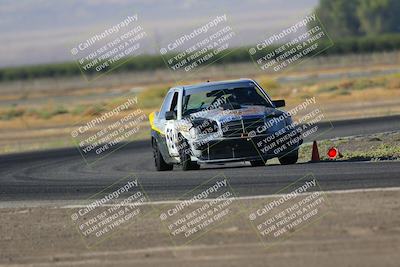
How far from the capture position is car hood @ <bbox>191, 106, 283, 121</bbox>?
17078mm

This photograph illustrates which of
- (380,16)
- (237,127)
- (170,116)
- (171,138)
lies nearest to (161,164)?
(171,138)

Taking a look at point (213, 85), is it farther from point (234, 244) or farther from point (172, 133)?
point (234, 244)

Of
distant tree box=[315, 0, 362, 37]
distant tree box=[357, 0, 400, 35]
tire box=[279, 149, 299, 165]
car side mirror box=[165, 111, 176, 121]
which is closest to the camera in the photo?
tire box=[279, 149, 299, 165]

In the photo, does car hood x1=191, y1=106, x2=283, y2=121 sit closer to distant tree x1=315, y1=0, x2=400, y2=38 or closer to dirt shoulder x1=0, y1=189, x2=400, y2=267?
dirt shoulder x1=0, y1=189, x2=400, y2=267

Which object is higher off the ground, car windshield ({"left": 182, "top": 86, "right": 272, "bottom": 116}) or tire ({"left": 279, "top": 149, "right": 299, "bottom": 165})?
car windshield ({"left": 182, "top": 86, "right": 272, "bottom": 116})

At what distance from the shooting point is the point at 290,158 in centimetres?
1766

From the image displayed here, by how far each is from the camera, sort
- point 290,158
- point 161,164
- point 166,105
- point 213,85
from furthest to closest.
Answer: point 166,105 < point 161,164 < point 213,85 < point 290,158

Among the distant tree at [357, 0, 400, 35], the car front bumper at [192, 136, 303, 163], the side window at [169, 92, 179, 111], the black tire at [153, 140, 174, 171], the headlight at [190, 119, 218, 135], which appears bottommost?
the distant tree at [357, 0, 400, 35]

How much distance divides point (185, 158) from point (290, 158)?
1725 mm

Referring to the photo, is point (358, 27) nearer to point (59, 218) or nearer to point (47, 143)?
point (47, 143)

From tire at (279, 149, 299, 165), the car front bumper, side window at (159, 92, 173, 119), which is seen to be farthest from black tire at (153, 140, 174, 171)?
tire at (279, 149, 299, 165)

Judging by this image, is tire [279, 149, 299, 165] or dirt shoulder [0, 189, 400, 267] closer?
dirt shoulder [0, 189, 400, 267]

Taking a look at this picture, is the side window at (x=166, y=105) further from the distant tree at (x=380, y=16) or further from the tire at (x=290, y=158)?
the distant tree at (x=380, y=16)

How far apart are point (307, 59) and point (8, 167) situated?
96.1m
